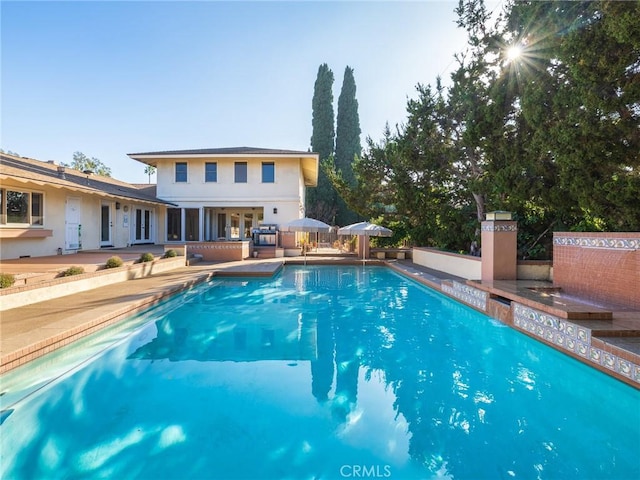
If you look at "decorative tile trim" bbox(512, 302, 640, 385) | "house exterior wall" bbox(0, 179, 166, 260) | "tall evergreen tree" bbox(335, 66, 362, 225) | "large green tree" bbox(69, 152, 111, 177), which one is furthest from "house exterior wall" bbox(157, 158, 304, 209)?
"large green tree" bbox(69, 152, 111, 177)

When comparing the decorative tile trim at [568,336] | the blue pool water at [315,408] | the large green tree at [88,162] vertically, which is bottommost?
the blue pool water at [315,408]

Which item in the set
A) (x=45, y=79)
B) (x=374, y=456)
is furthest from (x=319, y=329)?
(x=45, y=79)

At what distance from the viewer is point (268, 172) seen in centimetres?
2158

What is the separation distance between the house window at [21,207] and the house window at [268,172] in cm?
1131

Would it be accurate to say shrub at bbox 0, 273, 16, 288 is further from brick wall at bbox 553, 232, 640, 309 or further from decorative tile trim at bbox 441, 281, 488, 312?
brick wall at bbox 553, 232, 640, 309

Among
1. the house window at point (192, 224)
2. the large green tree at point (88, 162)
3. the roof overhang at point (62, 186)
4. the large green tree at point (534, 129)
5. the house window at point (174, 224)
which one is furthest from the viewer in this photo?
the large green tree at point (88, 162)

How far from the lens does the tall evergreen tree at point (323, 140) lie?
3559cm

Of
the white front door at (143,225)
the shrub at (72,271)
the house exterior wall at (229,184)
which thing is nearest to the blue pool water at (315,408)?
the shrub at (72,271)

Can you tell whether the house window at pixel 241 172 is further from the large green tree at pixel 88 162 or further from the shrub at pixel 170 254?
the large green tree at pixel 88 162

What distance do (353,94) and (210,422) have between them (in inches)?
1611

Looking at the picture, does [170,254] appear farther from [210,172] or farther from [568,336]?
[568,336]

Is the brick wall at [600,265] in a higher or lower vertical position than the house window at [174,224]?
lower

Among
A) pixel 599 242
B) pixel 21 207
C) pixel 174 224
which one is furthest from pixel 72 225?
pixel 599 242

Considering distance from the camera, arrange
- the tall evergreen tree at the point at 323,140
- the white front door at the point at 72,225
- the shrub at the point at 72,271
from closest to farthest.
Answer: the shrub at the point at 72,271 → the white front door at the point at 72,225 → the tall evergreen tree at the point at 323,140
